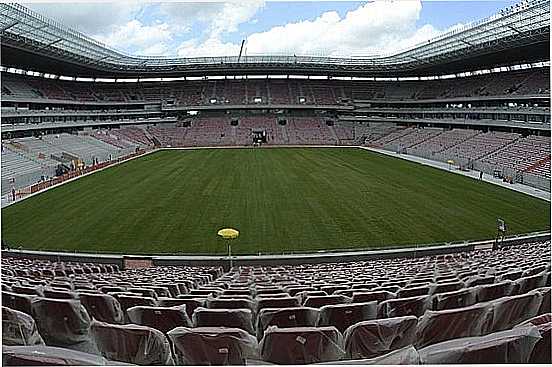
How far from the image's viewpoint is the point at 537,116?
139ft

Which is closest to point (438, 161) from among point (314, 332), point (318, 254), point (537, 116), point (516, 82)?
point (537, 116)

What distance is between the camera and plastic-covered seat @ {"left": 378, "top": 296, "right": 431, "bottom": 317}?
15.4 feet

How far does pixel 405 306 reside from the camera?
474 cm

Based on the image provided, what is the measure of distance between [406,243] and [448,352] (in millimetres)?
15077

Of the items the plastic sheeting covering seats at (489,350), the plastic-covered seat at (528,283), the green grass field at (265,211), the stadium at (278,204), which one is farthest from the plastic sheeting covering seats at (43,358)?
the green grass field at (265,211)

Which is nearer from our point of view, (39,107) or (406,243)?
(406,243)

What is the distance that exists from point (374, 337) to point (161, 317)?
1925mm

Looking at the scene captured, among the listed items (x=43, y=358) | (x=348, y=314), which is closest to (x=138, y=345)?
(x=43, y=358)

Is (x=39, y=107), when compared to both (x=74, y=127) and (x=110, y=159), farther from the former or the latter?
(x=110, y=159)

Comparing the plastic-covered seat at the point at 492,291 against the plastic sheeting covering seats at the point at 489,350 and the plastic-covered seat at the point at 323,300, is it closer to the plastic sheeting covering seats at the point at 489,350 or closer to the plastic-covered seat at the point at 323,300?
the plastic-covered seat at the point at 323,300

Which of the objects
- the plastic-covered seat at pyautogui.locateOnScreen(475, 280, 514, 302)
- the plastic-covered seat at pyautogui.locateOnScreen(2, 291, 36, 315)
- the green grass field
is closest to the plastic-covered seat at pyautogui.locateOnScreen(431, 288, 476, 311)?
the plastic-covered seat at pyautogui.locateOnScreen(475, 280, 514, 302)

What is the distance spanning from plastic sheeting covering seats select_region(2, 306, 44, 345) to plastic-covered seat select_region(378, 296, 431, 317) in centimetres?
308

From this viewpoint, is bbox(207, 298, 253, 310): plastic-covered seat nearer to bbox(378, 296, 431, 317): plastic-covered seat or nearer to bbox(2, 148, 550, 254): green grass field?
bbox(378, 296, 431, 317): plastic-covered seat

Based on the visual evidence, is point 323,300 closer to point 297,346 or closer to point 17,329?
point 297,346
